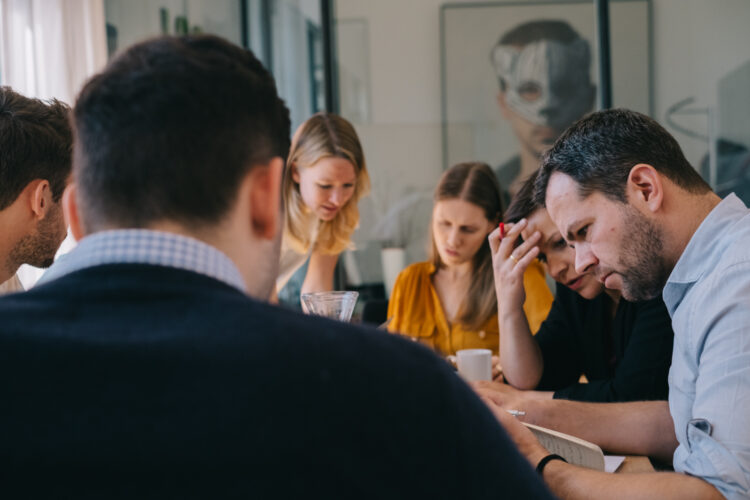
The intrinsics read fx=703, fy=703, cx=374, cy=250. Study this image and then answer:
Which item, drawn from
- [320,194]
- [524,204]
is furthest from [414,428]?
[320,194]

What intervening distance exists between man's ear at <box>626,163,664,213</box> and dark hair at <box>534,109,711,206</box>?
0.01m

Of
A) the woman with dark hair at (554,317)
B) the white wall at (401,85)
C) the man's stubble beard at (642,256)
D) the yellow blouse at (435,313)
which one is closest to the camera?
the man's stubble beard at (642,256)

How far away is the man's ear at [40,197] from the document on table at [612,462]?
141 centimetres

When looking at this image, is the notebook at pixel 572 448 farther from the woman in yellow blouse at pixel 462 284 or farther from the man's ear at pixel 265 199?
the woman in yellow blouse at pixel 462 284

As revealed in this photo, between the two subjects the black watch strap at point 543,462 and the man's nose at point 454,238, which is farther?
the man's nose at point 454,238

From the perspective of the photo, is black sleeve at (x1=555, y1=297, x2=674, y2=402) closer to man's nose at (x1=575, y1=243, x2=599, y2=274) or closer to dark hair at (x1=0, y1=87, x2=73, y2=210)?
man's nose at (x1=575, y1=243, x2=599, y2=274)

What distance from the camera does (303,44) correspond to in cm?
484

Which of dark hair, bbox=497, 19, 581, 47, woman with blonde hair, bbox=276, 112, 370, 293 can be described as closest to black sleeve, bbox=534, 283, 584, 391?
woman with blonde hair, bbox=276, 112, 370, 293

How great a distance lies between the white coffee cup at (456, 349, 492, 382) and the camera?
1.96m

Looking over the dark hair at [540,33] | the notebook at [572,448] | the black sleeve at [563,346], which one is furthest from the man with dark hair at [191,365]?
the dark hair at [540,33]

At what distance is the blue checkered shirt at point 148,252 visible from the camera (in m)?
0.61

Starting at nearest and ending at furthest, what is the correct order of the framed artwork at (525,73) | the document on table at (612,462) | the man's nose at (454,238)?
the document on table at (612,462), the man's nose at (454,238), the framed artwork at (525,73)

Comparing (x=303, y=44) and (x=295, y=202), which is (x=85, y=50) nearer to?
(x=295, y=202)

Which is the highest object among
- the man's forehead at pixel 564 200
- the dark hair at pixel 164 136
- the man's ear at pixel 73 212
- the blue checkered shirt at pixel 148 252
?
the dark hair at pixel 164 136
